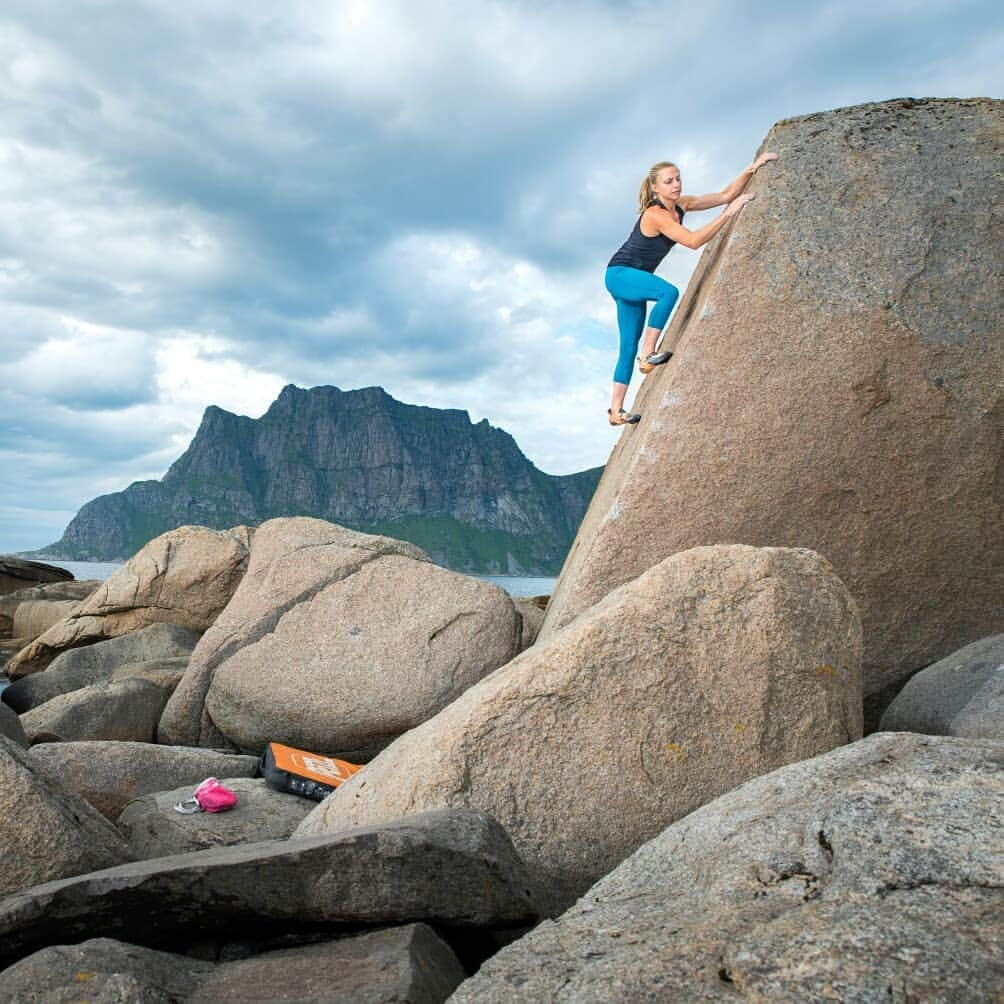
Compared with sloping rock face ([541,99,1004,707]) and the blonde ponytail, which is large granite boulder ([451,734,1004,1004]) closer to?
sloping rock face ([541,99,1004,707])

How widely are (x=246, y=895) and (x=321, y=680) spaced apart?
5.69 metres

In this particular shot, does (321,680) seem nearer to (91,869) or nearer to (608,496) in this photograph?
(608,496)

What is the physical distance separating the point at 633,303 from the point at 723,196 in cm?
143

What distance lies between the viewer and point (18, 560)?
130ft

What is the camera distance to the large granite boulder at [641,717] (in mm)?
5082

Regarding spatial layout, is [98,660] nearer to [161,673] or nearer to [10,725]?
[161,673]

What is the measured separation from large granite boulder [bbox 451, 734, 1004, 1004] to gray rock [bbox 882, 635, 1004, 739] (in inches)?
102

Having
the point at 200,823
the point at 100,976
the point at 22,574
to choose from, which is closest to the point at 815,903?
the point at 100,976

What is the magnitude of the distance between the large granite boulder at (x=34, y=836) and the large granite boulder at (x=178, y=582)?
40.1 feet

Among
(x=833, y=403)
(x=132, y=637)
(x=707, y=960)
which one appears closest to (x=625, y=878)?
(x=707, y=960)

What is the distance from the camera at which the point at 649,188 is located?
9.48 metres

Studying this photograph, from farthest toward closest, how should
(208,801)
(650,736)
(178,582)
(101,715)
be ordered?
(178,582), (101,715), (208,801), (650,736)

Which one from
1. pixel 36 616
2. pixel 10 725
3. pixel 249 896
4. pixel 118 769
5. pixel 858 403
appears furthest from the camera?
pixel 36 616

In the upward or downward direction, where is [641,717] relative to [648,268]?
downward
